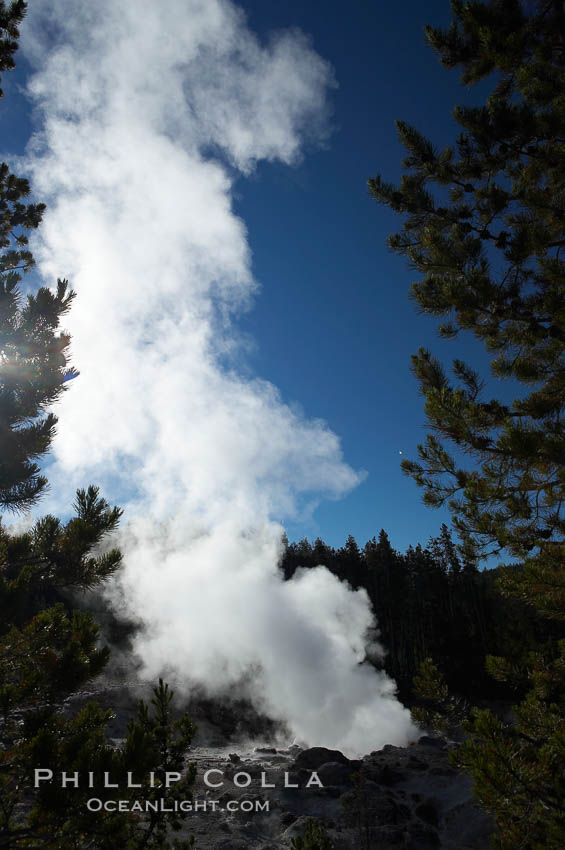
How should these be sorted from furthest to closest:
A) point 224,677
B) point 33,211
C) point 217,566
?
point 217,566, point 224,677, point 33,211

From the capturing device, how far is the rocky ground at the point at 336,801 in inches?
371

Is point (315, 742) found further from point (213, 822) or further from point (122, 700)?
point (213, 822)

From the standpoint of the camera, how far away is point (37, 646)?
178 inches

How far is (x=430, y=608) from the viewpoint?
44.6 metres

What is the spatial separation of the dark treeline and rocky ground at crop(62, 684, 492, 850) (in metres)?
18.8

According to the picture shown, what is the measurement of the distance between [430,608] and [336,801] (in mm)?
37504

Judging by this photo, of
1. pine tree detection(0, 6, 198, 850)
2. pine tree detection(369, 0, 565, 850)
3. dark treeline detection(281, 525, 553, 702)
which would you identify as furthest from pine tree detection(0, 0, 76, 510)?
dark treeline detection(281, 525, 553, 702)

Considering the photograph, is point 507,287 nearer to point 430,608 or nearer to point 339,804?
point 339,804

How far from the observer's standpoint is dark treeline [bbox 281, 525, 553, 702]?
33.0 metres

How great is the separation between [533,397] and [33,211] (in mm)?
10748

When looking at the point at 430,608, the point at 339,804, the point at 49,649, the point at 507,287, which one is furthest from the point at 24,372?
the point at 430,608

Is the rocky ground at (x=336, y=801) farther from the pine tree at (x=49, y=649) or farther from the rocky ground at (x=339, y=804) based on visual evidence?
the pine tree at (x=49, y=649)

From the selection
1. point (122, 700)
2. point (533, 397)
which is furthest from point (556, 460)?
point (122, 700)

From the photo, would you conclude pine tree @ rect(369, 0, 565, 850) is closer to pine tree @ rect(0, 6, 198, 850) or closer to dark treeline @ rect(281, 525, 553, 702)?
pine tree @ rect(0, 6, 198, 850)
